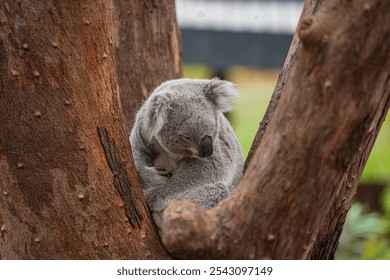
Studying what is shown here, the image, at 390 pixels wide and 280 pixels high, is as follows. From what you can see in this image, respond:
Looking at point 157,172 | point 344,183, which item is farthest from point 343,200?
point 157,172

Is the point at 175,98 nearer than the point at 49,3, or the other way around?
the point at 49,3

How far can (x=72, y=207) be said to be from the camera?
2.45 metres

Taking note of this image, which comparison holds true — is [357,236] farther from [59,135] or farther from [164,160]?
[59,135]

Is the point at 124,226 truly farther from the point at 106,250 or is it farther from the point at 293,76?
the point at 293,76

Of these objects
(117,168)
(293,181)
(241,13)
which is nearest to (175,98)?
(117,168)

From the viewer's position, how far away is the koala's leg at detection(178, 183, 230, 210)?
9.77 feet

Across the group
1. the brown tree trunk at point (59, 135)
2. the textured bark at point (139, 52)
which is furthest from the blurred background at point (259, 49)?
the brown tree trunk at point (59, 135)

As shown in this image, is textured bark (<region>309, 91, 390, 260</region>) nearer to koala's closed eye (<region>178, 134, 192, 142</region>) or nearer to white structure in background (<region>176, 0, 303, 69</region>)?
koala's closed eye (<region>178, 134, 192, 142</region>)

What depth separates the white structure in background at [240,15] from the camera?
915cm

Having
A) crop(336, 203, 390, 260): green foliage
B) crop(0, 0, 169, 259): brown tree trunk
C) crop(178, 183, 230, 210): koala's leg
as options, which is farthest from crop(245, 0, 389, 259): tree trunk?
crop(336, 203, 390, 260): green foliage

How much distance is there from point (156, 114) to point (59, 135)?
70 centimetres

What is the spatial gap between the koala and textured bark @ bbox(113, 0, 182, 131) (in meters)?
0.69

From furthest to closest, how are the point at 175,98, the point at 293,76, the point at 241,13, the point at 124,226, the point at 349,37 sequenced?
1. the point at 241,13
2. the point at 175,98
3. the point at 124,226
4. the point at 293,76
5. the point at 349,37

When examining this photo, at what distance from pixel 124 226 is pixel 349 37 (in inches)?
45.9
